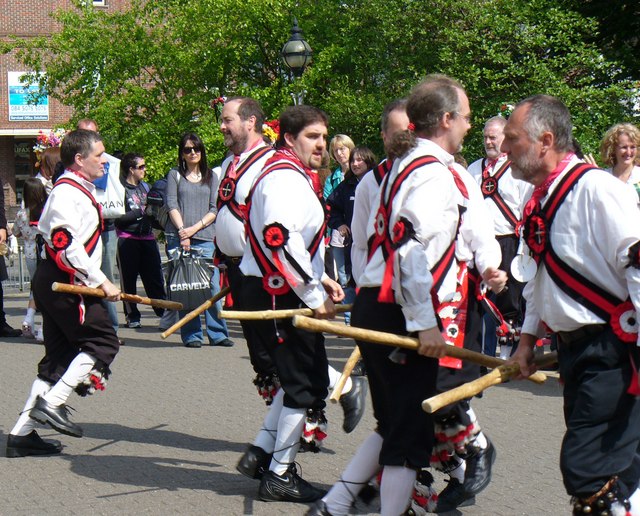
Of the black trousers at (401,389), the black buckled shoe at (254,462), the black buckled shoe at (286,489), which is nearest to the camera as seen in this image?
the black trousers at (401,389)

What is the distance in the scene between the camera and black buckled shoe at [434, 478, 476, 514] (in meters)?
5.24

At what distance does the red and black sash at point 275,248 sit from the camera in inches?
210

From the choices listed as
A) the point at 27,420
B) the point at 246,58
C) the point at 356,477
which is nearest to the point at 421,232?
the point at 356,477

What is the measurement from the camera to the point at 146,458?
21.3 ft

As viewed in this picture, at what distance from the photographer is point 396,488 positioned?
14.2 feet

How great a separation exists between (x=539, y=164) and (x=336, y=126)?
16324 mm

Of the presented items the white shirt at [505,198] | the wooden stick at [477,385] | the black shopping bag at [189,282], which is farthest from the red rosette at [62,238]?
the black shopping bag at [189,282]

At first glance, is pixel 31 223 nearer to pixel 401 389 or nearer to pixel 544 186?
pixel 401 389

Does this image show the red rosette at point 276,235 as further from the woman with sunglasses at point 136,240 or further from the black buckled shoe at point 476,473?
the woman with sunglasses at point 136,240

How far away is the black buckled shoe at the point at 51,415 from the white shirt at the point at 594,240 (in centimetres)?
360

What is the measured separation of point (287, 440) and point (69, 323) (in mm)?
1834

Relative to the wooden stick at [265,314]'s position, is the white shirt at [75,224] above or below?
above

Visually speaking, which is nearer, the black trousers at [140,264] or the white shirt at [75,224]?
the white shirt at [75,224]

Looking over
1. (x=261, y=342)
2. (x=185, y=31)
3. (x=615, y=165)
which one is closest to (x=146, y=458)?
(x=261, y=342)
